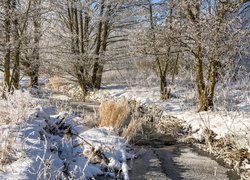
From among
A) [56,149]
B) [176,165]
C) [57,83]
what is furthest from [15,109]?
[57,83]

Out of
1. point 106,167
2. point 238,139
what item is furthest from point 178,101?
point 106,167

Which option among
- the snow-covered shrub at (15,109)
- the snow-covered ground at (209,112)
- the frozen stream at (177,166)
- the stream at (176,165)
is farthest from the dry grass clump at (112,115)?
the snow-covered shrub at (15,109)

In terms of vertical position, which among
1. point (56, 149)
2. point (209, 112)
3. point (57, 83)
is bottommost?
point (56, 149)

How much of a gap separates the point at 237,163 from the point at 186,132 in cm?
272

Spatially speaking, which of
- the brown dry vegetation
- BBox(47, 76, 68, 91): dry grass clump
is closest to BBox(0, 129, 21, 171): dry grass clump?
the brown dry vegetation

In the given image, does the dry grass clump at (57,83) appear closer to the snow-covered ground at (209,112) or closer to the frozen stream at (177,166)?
the snow-covered ground at (209,112)

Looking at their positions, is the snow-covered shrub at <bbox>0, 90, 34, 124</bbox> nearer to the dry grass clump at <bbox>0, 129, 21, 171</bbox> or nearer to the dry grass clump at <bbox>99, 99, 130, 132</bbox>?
the dry grass clump at <bbox>0, 129, 21, 171</bbox>

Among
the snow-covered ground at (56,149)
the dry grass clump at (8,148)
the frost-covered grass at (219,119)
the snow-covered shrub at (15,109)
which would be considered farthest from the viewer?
the frost-covered grass at (219,119)

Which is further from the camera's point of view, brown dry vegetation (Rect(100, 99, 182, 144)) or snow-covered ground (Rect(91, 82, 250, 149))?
brown dry vegetation (Rect(100, 99, 182, 144))

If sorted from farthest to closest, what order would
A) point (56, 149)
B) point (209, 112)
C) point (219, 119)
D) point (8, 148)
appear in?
point (209, 112)
point (219, 119)
point (56, 149)
point (8, 148)

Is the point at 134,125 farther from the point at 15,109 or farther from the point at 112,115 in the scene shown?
the point at 15,109

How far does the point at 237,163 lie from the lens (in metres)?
6.47

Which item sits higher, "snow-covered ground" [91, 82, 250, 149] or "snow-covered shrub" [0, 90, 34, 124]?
"snow-covered shrub" [0, 90, 34, 124]

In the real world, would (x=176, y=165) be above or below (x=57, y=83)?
below
